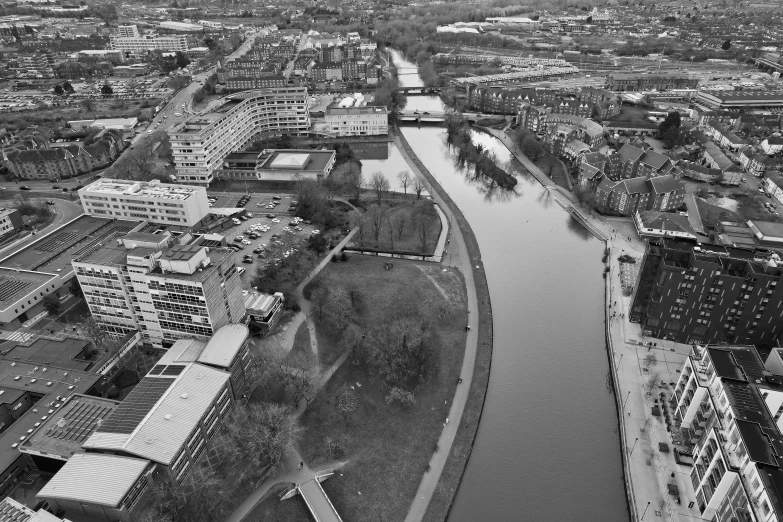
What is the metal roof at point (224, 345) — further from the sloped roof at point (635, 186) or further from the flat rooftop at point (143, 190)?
the sloped roof at point (635, 186)

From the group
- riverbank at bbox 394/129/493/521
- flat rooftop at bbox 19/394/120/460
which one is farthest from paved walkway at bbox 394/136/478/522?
flat rooftop at bbox 19/394/120/460

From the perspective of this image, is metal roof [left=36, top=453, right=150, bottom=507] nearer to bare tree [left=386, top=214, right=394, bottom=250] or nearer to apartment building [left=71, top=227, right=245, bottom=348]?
apartment building [left=71, top=227, right=245, bottom=348]

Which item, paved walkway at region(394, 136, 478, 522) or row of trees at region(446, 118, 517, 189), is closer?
paved walkway at region(394, 136, 478, 522)

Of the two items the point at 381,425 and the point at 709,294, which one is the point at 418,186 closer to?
the point at 709,294

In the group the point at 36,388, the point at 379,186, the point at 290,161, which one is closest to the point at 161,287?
the point at 36,388

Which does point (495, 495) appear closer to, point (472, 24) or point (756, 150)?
point (756, 150)

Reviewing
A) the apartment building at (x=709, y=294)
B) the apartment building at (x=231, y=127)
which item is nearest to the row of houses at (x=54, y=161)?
A: the apartment building at (x=231, y=127)

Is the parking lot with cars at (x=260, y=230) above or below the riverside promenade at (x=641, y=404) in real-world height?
above
